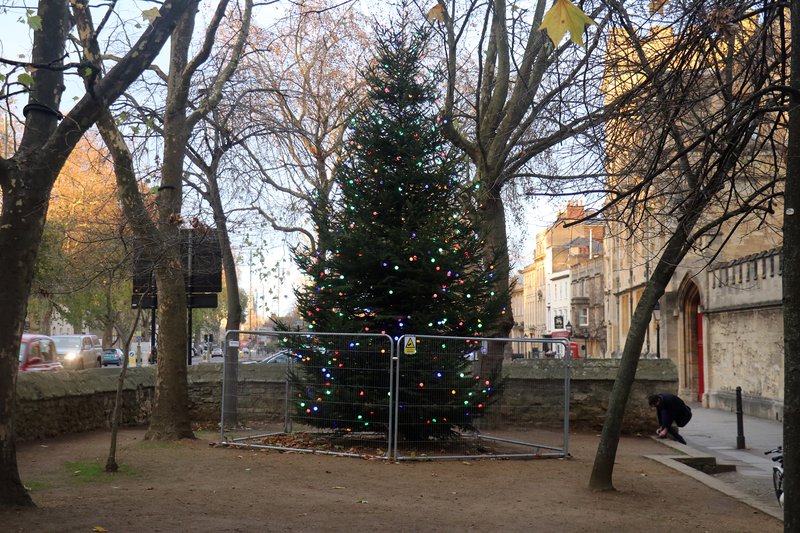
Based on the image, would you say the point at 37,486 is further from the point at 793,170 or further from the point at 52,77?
the point at 793,170

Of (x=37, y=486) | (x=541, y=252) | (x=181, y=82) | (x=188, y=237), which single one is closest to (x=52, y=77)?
(x=37, y=486)

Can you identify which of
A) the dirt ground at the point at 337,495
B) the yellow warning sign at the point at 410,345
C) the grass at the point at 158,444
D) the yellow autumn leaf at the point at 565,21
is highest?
the yellow autumn leaf at the point at 565,21

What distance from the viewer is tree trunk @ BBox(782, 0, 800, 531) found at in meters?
5.33

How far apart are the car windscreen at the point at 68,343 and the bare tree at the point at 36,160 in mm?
27560

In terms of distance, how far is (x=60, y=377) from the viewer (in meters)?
14.1

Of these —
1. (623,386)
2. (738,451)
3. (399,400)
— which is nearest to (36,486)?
(399,400)

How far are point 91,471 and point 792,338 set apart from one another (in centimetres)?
803

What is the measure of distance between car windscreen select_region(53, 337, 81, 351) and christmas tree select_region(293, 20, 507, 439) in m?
22.0

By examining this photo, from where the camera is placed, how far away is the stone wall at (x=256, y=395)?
13492 millimetres

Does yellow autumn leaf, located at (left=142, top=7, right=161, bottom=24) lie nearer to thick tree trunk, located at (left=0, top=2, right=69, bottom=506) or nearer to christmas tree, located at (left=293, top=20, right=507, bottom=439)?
thick tree trunk, located at (left=0, top=2, right=69, bottom=506)

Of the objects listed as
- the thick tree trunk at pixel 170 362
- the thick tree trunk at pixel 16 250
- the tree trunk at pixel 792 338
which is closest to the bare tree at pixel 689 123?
the tree trunk at pixel 792 338

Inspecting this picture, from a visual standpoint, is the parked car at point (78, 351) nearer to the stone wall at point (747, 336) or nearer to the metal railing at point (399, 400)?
the metal railing at point (399, 400)

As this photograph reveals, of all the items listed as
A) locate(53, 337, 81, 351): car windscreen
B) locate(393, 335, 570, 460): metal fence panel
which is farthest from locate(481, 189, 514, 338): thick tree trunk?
locate(53, 337, 81, 351): car windscreen

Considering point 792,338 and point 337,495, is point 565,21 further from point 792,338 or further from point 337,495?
point 337,495
